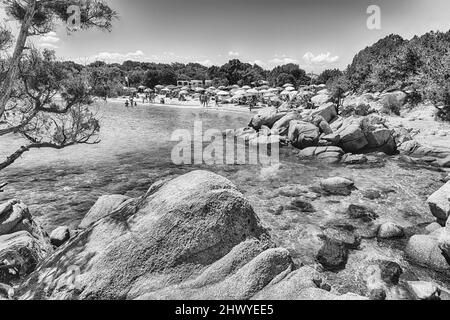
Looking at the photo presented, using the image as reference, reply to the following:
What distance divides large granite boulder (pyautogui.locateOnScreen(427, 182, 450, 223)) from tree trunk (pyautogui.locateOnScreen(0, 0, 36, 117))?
15.8 metres

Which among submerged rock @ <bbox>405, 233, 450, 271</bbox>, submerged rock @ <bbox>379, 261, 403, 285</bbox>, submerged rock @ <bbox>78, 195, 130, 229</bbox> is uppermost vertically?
submerged rock @ <bbox>78, 195, 130, 229</bbox>

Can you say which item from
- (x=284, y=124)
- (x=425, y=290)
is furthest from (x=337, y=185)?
(x=284, y=124)

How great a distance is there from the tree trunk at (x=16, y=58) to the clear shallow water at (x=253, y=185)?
751cm

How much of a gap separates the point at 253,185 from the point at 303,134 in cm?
1130

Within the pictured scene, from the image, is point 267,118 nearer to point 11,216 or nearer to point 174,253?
point 11,216

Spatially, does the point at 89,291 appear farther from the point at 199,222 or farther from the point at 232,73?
the point at 232,73

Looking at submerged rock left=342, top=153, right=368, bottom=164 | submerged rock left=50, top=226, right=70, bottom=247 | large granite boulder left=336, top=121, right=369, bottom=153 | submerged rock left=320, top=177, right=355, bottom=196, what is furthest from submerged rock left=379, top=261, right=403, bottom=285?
large granite boulder left=336, top=121, right=369, bottom=153

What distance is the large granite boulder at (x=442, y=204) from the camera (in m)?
11.6

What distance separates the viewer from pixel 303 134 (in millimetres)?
27469

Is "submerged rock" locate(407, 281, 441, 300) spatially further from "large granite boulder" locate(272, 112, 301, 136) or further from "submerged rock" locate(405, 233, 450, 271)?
"large granite boulder" locate(272, 112, 301, 136)

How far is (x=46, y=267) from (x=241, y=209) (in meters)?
5.55

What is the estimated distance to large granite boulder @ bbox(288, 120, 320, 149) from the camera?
26.9m

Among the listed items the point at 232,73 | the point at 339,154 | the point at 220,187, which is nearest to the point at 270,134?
the point at 339,154

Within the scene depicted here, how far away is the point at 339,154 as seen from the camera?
23922 millimetres
